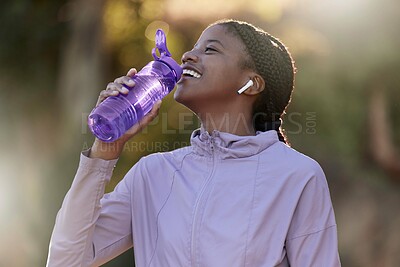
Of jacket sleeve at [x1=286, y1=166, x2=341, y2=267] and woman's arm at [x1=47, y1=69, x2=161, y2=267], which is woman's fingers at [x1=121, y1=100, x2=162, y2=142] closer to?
woman's arm at [x1=47, y1=69, x2=161, y2=267]

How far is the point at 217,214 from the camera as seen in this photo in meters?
2.00

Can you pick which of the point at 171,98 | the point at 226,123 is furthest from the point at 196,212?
the point at 171,98

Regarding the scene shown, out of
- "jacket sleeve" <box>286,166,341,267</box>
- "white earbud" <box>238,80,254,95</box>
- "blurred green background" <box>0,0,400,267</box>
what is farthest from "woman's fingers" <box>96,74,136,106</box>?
"blurred green background" <box>0,0,400,267</box>

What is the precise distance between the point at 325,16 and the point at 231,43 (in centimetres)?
427

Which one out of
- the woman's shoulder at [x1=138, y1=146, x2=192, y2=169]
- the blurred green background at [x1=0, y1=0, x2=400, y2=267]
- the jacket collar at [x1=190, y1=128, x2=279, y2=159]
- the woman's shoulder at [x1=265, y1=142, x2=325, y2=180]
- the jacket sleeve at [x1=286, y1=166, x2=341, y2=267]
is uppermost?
the jacket collar at [x1=190, y1=128, x2=279, y2=159]

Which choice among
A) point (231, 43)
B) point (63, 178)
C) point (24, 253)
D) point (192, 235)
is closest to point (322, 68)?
point (63, 178)

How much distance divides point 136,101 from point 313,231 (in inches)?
23.5

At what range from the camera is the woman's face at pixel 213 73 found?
222 centimetres

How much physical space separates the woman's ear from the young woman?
29 millimetres

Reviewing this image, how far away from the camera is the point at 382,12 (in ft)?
21.4

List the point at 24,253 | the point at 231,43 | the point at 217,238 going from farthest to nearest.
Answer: the point at 24,253 < the point at 231,43 < the point at 217,238

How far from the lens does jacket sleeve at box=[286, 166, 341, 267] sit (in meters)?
1.97

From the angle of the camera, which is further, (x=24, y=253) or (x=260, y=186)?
(x=24, y=253)

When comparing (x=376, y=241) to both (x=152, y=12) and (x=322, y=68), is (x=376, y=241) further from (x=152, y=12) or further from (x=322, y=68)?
(x=152, y=12)
